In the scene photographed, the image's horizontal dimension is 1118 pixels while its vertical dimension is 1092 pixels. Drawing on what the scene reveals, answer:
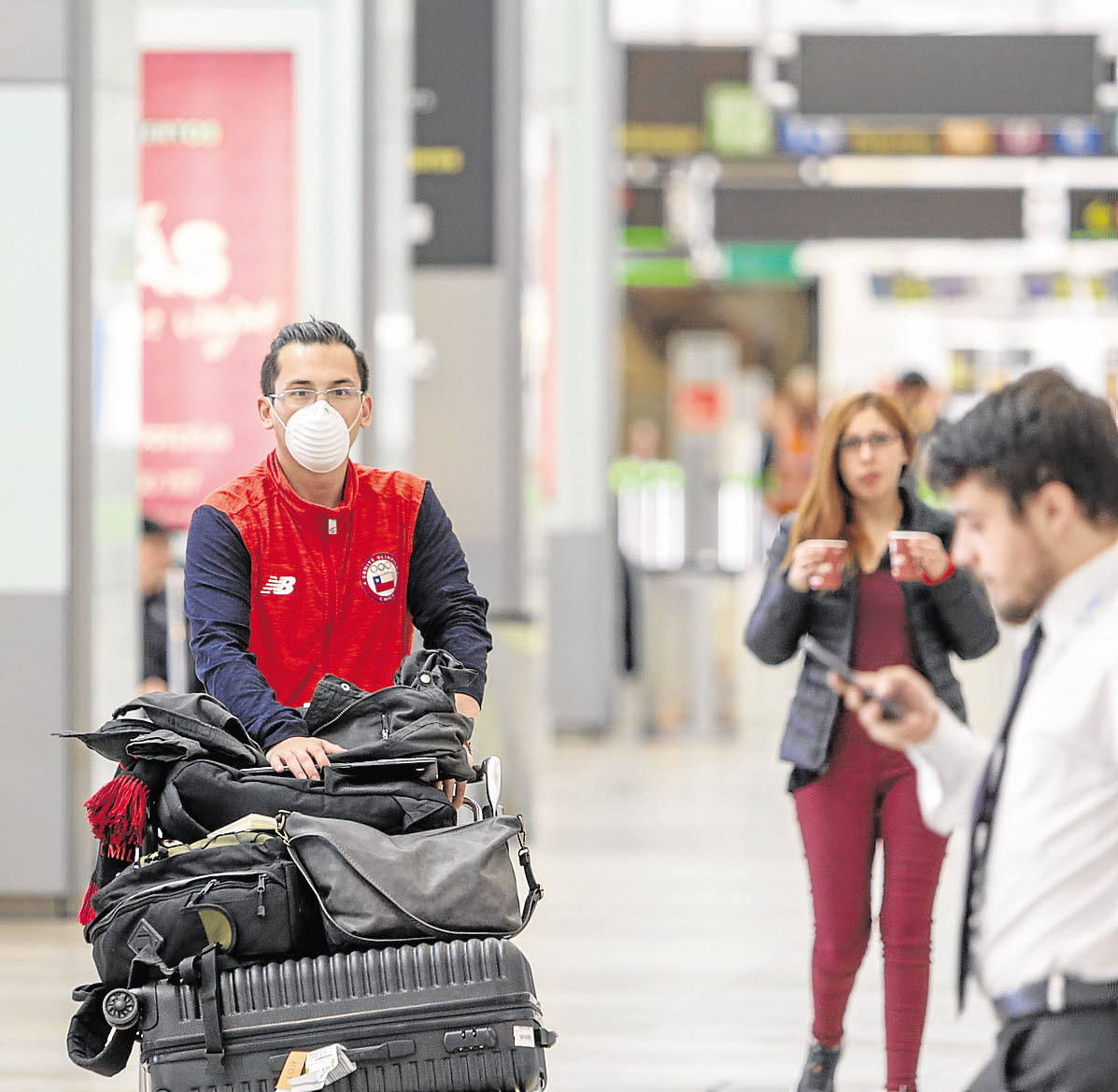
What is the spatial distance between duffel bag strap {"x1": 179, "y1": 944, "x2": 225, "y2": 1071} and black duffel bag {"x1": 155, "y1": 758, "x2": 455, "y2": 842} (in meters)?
0.20

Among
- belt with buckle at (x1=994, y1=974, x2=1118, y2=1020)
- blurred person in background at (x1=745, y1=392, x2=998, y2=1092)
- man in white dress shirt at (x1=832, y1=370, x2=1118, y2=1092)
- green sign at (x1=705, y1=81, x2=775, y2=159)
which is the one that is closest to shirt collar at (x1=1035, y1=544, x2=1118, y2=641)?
man in white dress shirt at (x1=832, y1=370, x2=1118, y2=1092)

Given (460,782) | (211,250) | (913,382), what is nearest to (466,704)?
(460,782)

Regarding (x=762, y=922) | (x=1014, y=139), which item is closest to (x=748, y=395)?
(x=1014, y=139)

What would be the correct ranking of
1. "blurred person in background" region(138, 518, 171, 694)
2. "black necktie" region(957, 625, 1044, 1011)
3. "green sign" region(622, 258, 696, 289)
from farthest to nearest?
"green sign" region(622, 258, 696, 289) → "blurred person in background" region(138, 518, 171, 694) → "black necktie" region(957, 625, 1044, 1011)

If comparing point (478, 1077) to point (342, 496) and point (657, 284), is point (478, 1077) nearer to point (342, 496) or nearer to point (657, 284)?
point (342, 496)

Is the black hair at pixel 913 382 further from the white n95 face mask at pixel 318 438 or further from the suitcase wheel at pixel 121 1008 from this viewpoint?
the suitcase wheel at pixel 121 1008

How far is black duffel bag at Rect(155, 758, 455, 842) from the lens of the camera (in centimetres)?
328

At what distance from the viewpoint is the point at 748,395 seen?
29.9 metres

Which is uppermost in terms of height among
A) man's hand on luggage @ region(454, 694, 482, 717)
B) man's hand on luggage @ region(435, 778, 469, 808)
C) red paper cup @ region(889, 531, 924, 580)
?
red paper cup @ region(889, 531, 924, 580)

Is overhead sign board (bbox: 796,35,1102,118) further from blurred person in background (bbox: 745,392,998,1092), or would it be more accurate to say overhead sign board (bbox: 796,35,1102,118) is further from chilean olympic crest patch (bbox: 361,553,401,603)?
chilean olympic crest patch (bbox: 361,553,401,603)

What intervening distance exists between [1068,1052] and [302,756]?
53.4 inches

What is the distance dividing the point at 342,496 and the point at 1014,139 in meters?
13.7

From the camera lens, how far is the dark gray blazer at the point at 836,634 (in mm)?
4512

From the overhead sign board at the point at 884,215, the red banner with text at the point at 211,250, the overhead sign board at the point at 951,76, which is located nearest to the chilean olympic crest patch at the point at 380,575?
the red banner with text at the point at 211,250
